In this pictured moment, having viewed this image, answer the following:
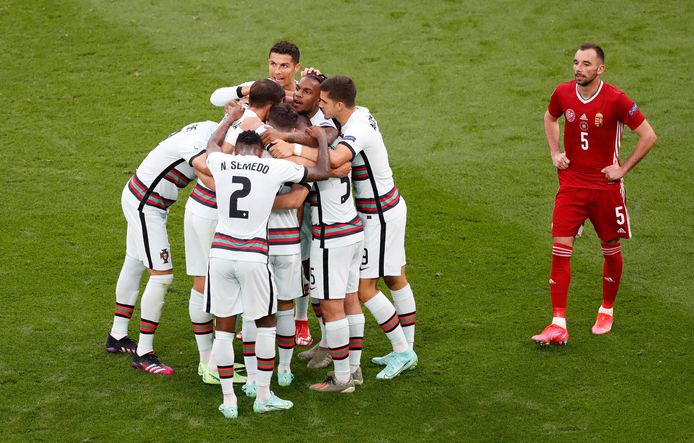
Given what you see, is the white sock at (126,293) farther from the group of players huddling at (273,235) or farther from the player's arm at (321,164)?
the player's arm at (321,164)

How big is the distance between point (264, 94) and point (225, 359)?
1.67m

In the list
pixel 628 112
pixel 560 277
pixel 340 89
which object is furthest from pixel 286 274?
pixel 628 112

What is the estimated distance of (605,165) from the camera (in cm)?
743

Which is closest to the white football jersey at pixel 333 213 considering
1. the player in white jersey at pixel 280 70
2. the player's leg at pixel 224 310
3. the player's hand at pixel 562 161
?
the player's leg at pixel 224 310

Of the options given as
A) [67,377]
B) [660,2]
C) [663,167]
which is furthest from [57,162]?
[660,2]

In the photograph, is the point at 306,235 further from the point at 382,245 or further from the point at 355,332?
the point at 355,332

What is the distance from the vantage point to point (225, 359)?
6285 millimetres

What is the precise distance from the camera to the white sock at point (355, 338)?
6841 mm

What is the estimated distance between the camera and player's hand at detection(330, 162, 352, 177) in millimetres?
6418

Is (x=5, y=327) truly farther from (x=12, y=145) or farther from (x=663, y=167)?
(x=663, y=167)

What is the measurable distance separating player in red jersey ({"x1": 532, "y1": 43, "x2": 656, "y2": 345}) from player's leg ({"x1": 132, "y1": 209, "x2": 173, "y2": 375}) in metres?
2.69

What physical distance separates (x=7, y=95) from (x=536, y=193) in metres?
6.43

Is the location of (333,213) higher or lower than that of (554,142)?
lower

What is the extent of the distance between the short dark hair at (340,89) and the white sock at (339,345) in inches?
56.2
